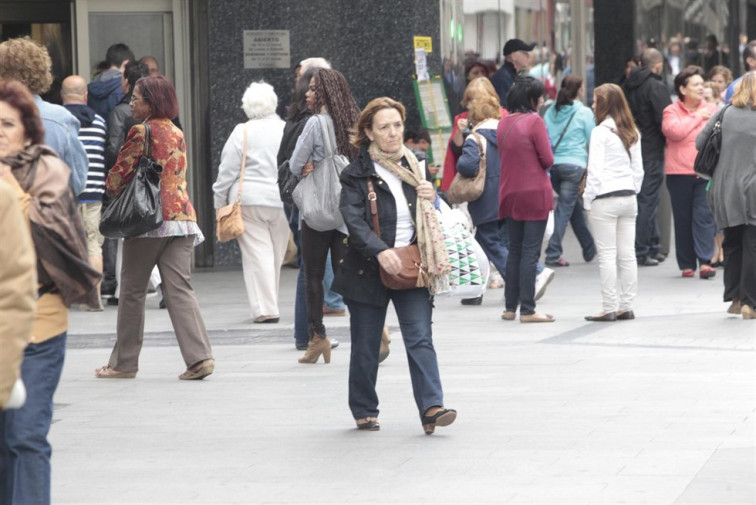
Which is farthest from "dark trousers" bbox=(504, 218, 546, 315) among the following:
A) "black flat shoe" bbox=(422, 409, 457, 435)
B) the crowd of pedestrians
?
"black flat shoe" bbox=(422, 409, 457, 435)

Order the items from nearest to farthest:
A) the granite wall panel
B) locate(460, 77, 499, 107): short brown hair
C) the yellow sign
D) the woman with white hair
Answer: the woman with white hair < locate(460, 77, 499, 107): short brown hair < the granite wall panel < the yellow sign

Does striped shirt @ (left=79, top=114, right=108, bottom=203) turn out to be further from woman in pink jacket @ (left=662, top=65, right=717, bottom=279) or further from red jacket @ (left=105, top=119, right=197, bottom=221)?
woman in pink jacket @ (left=662, top=65, right=717, bottom=279)

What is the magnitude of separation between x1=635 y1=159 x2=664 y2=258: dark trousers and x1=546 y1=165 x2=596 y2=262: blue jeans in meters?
0.62

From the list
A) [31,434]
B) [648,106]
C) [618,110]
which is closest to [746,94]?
[618,110]

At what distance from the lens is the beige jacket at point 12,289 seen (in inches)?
159

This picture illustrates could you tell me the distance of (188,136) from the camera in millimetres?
15562

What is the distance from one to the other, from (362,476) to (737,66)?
2274 cm

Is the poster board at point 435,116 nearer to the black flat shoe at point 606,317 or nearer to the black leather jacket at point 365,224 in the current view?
the black flat shoe at point 606,317

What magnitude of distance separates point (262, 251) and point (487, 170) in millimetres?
2069

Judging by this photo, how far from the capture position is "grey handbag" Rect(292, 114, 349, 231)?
8.83 m

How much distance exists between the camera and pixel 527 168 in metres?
11.2

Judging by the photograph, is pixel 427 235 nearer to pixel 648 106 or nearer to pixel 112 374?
pixel 112 374

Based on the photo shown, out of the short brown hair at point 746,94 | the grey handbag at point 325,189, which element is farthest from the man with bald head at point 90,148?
the short brown hair at point 746,94


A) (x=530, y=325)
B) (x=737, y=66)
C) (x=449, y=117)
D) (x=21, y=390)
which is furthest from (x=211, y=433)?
(x=737, y=66)
